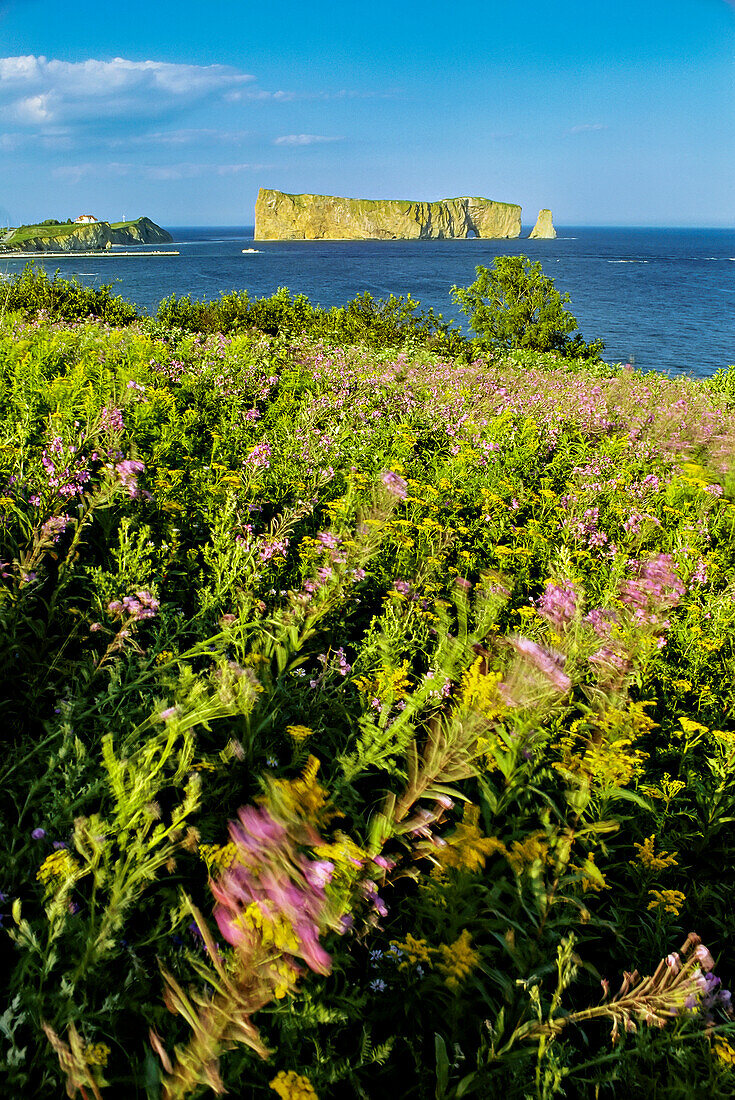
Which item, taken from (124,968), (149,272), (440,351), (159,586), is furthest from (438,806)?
(149,272)

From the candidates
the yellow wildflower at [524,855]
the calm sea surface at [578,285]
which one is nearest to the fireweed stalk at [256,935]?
the yellow wildflower at [524,855]

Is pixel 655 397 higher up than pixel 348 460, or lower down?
higher up

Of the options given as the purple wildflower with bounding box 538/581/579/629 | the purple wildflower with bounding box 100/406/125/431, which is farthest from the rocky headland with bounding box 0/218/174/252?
the purple wildflower with bounding box 538/581/579/629

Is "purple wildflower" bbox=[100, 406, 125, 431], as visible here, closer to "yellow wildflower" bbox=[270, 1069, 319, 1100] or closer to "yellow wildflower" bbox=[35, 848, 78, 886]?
"yellow wildflower" bbox=[35, 848, 78, 886]

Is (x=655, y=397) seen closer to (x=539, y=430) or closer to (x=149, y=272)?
(x=539, y=430)

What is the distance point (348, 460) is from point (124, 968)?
14.6ft

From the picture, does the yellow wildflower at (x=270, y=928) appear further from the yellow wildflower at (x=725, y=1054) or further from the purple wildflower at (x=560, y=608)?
the purple wildflower at (x=560, y=608)

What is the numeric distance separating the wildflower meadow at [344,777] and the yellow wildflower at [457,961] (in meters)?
0.01

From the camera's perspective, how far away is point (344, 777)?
186cm

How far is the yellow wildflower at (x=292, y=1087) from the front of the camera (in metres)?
1.16

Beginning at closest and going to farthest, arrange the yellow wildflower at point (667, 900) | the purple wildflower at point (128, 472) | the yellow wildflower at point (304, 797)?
A: the yellow wildflower at point (304, 797) → the yellow wildflower at point (667, 900) → the purple wildflower at point (128, 472)

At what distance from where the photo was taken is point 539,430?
7289 mm

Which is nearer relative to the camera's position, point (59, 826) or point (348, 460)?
point (59, 826)

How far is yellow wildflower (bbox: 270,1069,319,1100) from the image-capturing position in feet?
3.81
